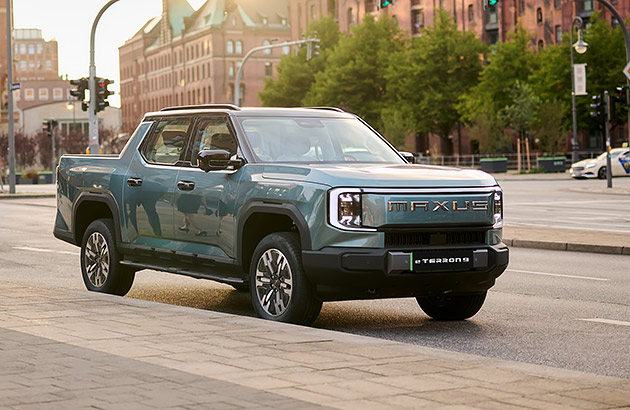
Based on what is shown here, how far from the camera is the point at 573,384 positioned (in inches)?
237

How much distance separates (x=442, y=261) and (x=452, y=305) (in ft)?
4.05

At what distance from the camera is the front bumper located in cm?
844

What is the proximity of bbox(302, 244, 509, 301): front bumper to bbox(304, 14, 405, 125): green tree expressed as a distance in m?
79.2

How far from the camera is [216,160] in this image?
31.5ft

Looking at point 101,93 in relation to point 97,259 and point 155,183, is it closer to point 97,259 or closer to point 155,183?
point 97,259

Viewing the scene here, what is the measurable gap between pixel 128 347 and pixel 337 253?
1972 millimetres

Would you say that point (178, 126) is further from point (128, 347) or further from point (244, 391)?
point (244, 391)

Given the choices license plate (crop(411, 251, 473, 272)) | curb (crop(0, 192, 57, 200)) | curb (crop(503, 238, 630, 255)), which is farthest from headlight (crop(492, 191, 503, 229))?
curb (crop(0, 192, 57, 200))

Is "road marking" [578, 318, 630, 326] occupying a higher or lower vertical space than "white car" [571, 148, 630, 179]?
lower

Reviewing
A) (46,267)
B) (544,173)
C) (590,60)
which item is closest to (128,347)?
(46,267)

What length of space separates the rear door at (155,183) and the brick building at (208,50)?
409ft

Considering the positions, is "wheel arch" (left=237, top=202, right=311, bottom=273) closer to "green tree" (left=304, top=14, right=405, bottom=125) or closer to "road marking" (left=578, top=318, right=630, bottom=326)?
"road marking" (left=578, top=318, right=630, bottom=326)

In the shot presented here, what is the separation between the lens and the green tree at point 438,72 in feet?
271

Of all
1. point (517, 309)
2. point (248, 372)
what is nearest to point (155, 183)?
point (517, 309)
